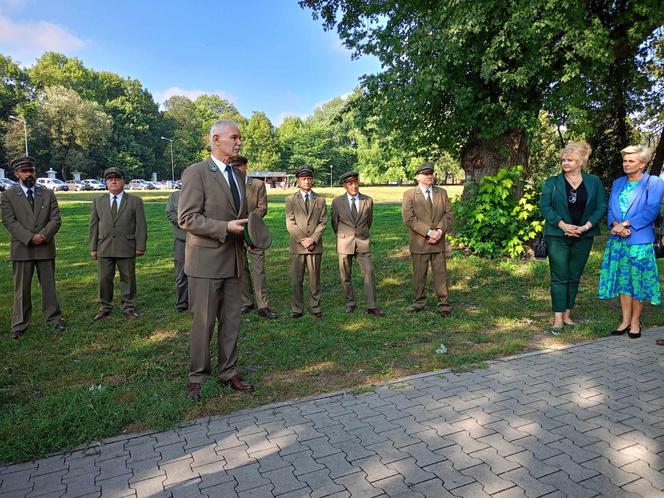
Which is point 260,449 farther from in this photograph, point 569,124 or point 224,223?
point 569,124

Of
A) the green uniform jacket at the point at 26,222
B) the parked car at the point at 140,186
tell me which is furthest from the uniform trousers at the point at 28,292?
the parked car at the point at 140,186

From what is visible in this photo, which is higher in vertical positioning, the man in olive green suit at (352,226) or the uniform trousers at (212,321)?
the man in olive green suit at (352,226)

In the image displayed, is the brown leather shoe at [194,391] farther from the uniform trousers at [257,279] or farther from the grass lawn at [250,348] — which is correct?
the uniform trousers at [257,279]

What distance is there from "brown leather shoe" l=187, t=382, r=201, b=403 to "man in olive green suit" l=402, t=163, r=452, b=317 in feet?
12.0

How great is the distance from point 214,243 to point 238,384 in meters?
1.31

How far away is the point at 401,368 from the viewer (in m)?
4.99

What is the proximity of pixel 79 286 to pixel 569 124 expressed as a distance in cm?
1012

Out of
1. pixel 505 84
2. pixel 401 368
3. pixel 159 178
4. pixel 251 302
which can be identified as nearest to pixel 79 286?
pixel 251 302

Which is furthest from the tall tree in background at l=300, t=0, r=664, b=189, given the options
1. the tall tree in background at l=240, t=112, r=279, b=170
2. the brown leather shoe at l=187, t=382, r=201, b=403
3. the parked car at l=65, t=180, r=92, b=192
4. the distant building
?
the tall tree in background at l=240, t=112, r=279, b=170

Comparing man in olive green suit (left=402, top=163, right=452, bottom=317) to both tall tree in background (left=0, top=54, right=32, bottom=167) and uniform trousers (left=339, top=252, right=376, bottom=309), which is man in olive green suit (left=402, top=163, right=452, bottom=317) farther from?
tall tree in background (left=0, top=54, right=32, bottom=167)

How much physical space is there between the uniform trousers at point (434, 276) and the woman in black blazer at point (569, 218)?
4.78ft

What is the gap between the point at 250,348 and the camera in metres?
5.70

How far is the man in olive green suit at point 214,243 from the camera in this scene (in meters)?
4.26

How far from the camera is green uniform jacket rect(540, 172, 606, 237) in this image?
235 inches
